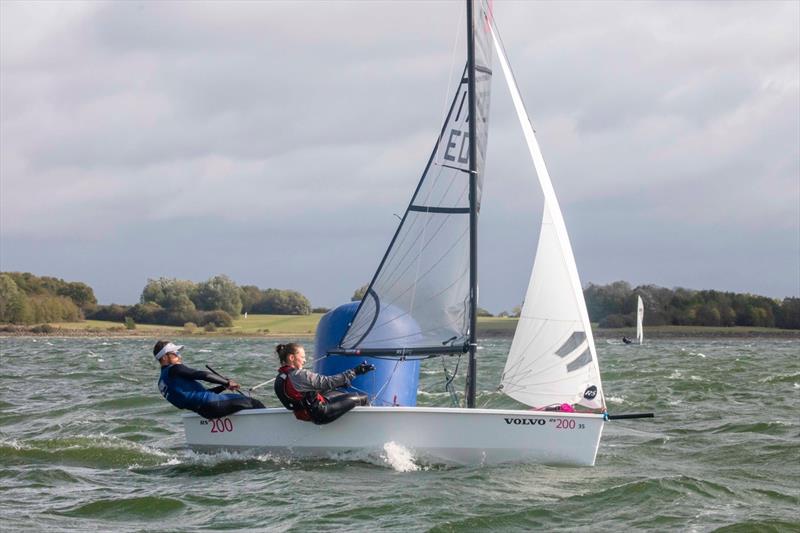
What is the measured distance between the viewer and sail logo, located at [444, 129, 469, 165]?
1183 centimetres

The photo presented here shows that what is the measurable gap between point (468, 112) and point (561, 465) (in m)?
3.94

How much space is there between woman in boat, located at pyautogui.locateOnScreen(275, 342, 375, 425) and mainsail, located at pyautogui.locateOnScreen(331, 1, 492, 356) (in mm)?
1019

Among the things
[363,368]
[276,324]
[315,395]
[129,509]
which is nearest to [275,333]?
[276,324]

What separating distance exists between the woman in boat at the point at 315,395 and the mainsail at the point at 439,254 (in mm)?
1019

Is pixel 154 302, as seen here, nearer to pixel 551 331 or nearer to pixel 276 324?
pixel 276 324

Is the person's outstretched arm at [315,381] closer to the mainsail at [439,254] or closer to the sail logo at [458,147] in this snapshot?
the mainsail at [439,254]

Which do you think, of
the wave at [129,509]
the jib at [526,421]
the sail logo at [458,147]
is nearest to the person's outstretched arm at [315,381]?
the jib at [526,421]

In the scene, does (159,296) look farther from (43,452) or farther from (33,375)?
(43,452)

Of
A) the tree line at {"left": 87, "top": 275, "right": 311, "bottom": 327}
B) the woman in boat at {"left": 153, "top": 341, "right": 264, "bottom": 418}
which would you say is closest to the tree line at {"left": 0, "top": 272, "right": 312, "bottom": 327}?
the tree line at {"left": 87, "top": 275, "right": 311, "bottom": 327}

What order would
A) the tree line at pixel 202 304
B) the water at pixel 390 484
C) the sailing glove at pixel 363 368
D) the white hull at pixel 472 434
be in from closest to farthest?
1. the water at pixel 390 484
2. the white hull at pixel 472 434
3. the sailing glove at pixel 363 368
4. the tree line at pixel 202 304

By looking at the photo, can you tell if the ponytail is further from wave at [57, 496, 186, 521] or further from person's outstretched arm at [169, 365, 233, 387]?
wave at [57, 496, 186, 521]

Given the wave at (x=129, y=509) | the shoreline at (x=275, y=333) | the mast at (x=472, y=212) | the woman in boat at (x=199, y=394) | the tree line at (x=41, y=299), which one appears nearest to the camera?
the wave at (x=129, y=509)

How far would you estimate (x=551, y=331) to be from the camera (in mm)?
11383

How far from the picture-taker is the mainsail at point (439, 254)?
38.8 ft
